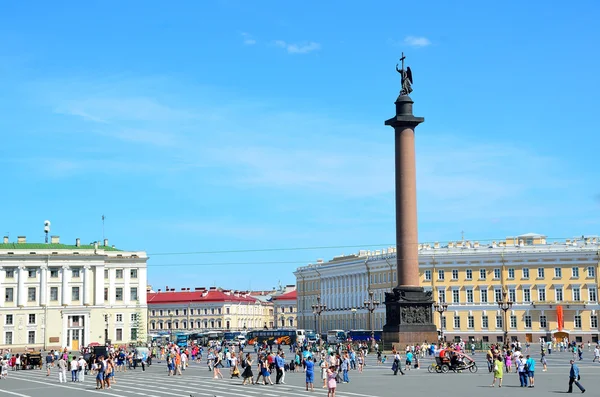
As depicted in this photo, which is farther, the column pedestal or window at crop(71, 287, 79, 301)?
window at crop(71, 287, 79, 301)

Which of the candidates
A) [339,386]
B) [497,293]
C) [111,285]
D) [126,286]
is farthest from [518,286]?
[339,386]

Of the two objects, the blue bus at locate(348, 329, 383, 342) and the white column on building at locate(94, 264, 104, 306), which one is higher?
the white column on building at locate(94, 264, 104, 306)

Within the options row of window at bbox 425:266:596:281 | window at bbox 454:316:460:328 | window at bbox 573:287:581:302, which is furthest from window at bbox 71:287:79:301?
window at bbox 573:287:581:302

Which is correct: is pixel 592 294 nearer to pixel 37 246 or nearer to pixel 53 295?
pixel 53 295

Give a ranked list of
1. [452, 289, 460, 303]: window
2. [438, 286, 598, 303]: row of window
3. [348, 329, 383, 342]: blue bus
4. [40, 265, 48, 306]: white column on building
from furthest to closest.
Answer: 1. [452, 289, 460, 303]: window
2. [438, 286, 598, 303]: row of window
3. [40, 265, 48, 306]: white column on building
4. [348, 329, 383, 342]: blue bus

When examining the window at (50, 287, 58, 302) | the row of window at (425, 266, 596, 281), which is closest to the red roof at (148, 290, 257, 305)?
the row of window at (425, 266, 596, 281)

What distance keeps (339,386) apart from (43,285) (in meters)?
69.8

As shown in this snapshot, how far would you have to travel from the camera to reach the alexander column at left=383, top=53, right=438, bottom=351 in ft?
196

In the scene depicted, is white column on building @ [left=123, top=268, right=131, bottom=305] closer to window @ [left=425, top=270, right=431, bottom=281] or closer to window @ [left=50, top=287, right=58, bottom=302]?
window @ [left=50, top=287, right=58, bottom=302]

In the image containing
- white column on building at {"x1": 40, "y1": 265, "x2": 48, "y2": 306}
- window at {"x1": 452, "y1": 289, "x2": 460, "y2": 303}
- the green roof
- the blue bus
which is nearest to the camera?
the blue bus

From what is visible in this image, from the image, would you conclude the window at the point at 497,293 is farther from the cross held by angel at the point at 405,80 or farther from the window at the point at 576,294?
the cross held by angel at the point at 405,80

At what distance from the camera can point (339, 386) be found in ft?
127

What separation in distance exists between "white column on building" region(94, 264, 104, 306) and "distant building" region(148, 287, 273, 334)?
8093cm

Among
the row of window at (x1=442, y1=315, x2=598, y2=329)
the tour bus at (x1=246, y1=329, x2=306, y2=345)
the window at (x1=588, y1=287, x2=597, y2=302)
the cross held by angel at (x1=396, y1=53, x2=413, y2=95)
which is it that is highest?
the cross held by angel at (x1=396, y1=53, x2=413, y2=95)
